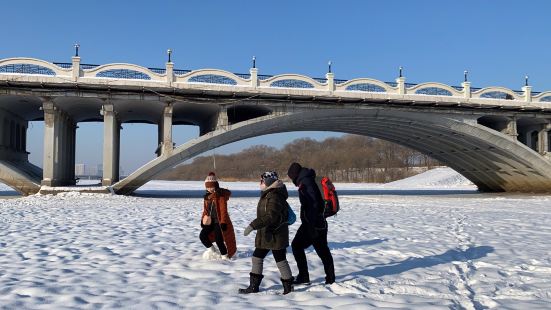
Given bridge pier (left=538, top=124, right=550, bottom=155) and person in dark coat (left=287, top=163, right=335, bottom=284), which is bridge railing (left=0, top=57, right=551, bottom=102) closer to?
bridge pier (left=538, top=124, right=550, bottom=155)

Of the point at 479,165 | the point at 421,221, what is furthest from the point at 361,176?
the point at 421,221

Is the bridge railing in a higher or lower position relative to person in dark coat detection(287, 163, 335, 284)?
higher

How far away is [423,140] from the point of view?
3269 cm

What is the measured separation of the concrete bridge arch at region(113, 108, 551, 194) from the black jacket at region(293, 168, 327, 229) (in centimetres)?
1784

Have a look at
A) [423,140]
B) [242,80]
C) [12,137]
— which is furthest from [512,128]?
[12,137]

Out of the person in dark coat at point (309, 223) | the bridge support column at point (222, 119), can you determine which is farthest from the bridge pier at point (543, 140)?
the person in dark coat at point (309, 223)

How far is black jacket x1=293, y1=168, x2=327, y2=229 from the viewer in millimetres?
5293

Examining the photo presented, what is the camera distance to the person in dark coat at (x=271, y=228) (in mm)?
4859

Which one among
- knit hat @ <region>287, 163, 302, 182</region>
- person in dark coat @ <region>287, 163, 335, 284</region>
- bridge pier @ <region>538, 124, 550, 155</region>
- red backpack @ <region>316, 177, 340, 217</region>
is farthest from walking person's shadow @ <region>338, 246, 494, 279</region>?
bridge pier @ <region>538, 124, 550, 155</region>

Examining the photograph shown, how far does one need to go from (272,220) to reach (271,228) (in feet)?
0.48

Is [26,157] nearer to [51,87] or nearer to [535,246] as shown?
[51,87]

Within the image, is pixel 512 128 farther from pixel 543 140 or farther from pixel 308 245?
pixel 308 245

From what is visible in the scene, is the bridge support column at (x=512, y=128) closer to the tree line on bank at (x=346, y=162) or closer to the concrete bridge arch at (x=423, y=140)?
the concrete bridge arch at (x=423, y=140)

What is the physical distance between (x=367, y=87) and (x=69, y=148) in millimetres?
19688
